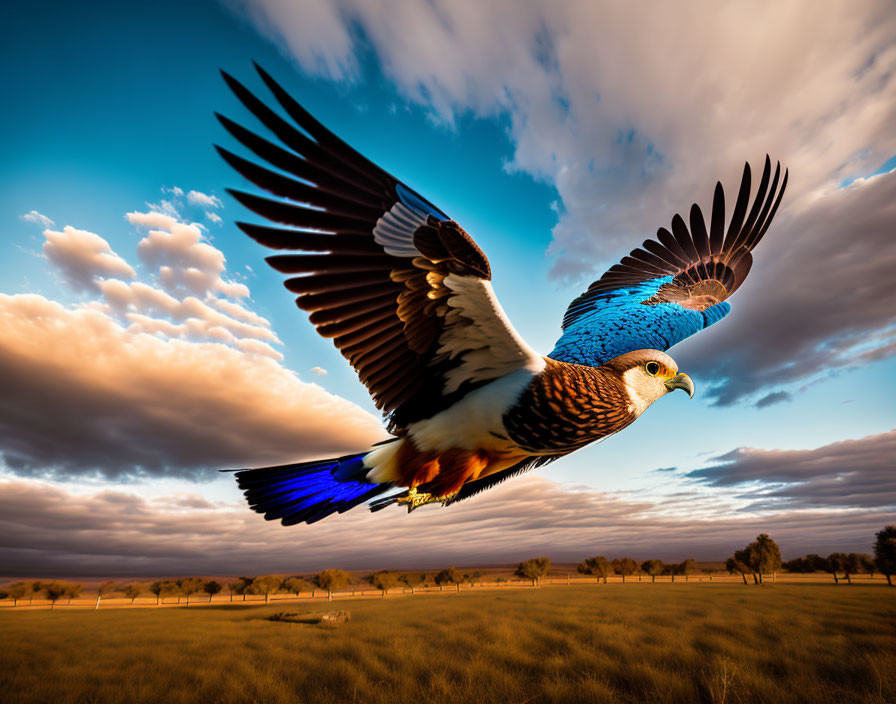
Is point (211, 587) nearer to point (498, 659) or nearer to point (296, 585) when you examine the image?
point (296, 585)

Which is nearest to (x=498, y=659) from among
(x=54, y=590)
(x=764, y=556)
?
(x=764, y=556)

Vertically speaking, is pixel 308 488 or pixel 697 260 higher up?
pixel 697 260

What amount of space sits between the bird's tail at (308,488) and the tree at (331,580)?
71937 millimetres

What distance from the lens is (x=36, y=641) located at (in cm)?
2448

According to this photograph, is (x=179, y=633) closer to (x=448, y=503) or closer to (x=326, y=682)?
(x=326, y=682)

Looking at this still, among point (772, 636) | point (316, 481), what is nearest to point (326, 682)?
point (316, 481)

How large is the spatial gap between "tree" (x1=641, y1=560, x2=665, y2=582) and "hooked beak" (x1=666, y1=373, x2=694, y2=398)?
95.5m

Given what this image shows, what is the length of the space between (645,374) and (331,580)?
73.4m

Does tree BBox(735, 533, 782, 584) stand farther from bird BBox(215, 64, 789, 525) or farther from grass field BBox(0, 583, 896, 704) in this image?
bird BBox(215, 64, 789, 525)

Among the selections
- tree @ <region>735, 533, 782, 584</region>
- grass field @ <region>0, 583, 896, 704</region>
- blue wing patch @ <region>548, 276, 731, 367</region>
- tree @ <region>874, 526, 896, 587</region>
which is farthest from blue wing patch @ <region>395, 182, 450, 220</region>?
tree @ <region>735, 533, 782, 584</region>

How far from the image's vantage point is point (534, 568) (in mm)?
73375

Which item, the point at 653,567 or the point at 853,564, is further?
the point at 653,567

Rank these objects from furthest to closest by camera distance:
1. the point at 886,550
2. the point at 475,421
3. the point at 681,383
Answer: the point at 886,550
the point at 681,383
the point at 475,421

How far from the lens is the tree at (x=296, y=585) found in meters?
68.1
